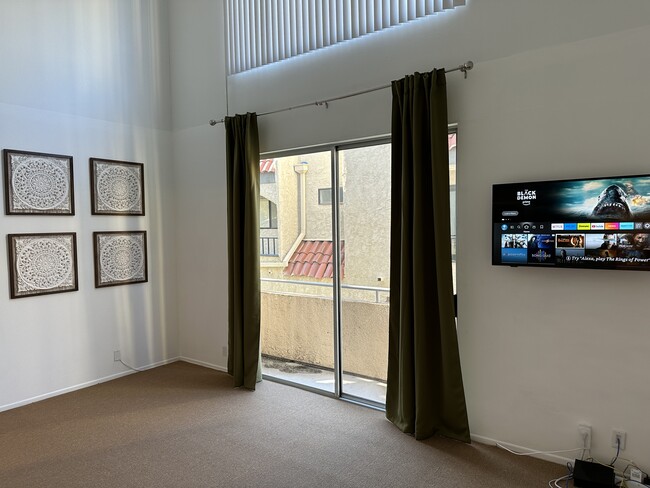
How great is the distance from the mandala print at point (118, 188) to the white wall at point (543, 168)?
2.64 metres

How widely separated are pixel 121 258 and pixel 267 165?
173cm

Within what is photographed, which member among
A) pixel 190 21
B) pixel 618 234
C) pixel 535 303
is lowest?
pixel 535 303

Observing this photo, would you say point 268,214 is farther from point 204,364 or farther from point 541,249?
point 541,249

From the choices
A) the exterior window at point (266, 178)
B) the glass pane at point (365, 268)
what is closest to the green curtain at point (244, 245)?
the exterior window at point (266, 178)

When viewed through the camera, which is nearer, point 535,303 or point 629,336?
point 629,336

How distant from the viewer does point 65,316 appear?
13.0 feet

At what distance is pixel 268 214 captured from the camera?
4211 millimetres

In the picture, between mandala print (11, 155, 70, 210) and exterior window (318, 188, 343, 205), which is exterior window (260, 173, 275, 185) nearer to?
exterior window (318, 188, 343, 205)

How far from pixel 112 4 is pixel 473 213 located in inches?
155

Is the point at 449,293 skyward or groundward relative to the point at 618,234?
groundward

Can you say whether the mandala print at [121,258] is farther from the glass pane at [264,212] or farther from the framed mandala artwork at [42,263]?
the glass pane at [264,212]

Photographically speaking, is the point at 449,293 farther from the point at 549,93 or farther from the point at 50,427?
the point at 50,427

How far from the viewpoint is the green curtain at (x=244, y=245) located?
396 centimetres

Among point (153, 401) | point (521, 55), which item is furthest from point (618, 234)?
point (153, 401)
